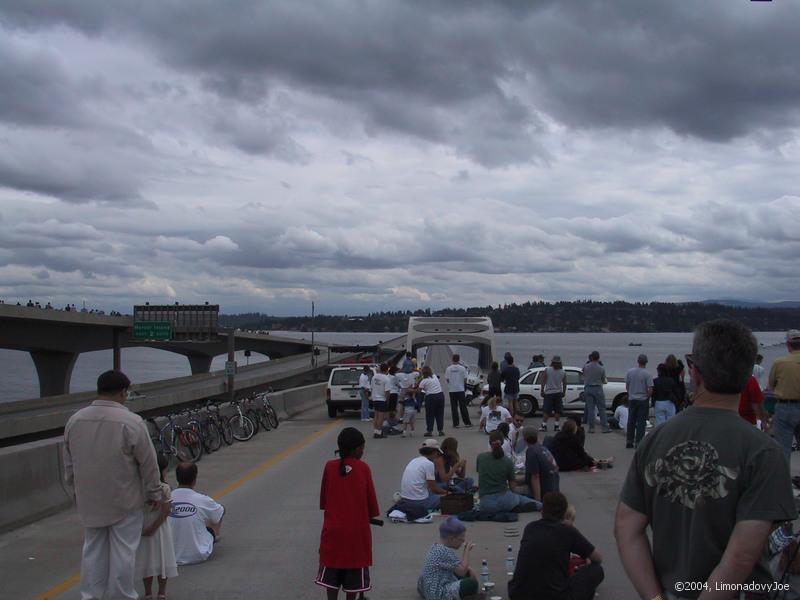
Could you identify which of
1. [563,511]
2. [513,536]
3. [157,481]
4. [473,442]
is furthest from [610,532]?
[473,442]

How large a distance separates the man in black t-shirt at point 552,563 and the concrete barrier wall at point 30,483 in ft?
20.5

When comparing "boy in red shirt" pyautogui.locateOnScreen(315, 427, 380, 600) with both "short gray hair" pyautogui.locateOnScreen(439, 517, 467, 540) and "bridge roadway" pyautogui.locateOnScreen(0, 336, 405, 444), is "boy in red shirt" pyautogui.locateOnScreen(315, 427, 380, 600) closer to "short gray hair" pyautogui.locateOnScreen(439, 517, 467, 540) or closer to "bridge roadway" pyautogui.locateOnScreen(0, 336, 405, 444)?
"short gray hair" pyautogui.locateOnScreen(439, 517, 467, 540)

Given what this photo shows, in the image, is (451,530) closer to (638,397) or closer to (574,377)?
(638,397)

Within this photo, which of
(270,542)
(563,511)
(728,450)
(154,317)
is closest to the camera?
(728,450)

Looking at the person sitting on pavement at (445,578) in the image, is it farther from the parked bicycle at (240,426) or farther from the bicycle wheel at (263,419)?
the bicycle wheel at (263,419)

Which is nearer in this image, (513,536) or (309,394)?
(513,536)

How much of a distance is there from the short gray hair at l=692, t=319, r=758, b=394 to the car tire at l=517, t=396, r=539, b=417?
2215 centimetres

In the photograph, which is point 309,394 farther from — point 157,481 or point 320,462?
point 157,481

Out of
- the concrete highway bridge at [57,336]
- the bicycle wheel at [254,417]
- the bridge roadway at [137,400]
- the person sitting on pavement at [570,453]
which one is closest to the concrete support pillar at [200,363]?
the bridge roadway at [137,400]

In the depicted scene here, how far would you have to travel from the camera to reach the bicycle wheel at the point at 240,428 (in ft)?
68.2

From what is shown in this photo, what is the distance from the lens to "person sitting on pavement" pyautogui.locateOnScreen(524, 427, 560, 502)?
38.5ft

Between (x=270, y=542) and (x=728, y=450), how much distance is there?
747 cm

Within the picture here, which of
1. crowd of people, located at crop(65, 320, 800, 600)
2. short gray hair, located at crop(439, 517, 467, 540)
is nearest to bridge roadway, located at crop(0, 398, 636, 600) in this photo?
crowd of people, located at crop(65, 320, 800, 600)

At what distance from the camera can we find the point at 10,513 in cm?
1032
